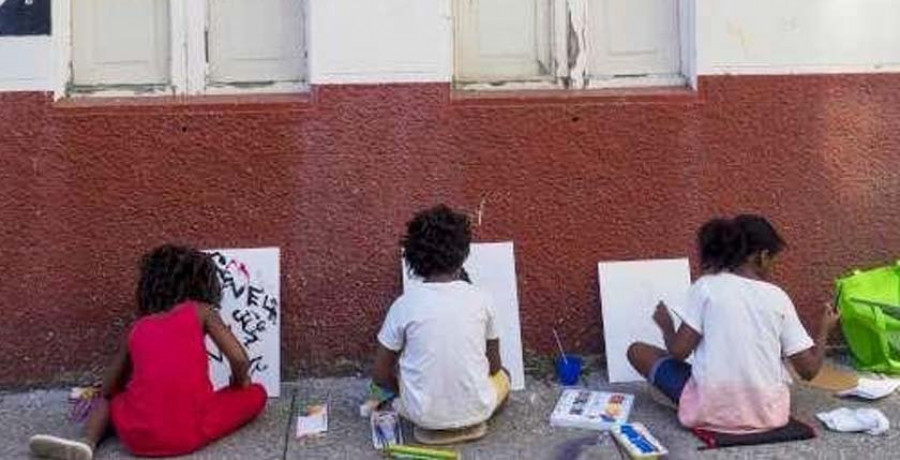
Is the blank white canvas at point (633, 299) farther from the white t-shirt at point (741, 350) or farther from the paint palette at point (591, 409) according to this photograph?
the white t-shirt at point (741, 350)

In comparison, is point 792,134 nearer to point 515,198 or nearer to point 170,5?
point 515,198

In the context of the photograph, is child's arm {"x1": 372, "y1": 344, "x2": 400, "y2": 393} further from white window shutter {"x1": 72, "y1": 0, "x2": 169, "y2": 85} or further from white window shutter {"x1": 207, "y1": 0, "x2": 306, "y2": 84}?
white window shutter {"x1": 72, "y1": 0, "x2": 169, "y2": 85}

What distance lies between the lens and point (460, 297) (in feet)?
14.8

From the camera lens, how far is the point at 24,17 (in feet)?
16.9

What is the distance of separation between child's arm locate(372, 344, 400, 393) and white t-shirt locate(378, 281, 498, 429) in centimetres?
5

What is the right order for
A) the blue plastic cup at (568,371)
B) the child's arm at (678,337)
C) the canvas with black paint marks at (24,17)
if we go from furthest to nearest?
the blue plastic cup at (568,371), the canvas with black paint marks at (24,17), the child's arm at (678,337)

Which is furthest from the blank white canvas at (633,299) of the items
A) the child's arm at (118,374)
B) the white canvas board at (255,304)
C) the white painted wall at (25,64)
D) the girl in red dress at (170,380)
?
the white painted wall at (25,64)

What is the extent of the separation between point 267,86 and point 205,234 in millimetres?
779

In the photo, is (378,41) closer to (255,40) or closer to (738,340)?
(255,40)

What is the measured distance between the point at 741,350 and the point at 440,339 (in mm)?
1201

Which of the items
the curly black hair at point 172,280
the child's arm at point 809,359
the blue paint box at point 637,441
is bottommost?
the blue paint box at point 637,441

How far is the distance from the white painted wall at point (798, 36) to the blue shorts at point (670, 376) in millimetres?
1498

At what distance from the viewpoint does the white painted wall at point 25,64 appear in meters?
5.13

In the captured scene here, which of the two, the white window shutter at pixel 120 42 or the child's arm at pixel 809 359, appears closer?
the child's arm at pixel 809 359
